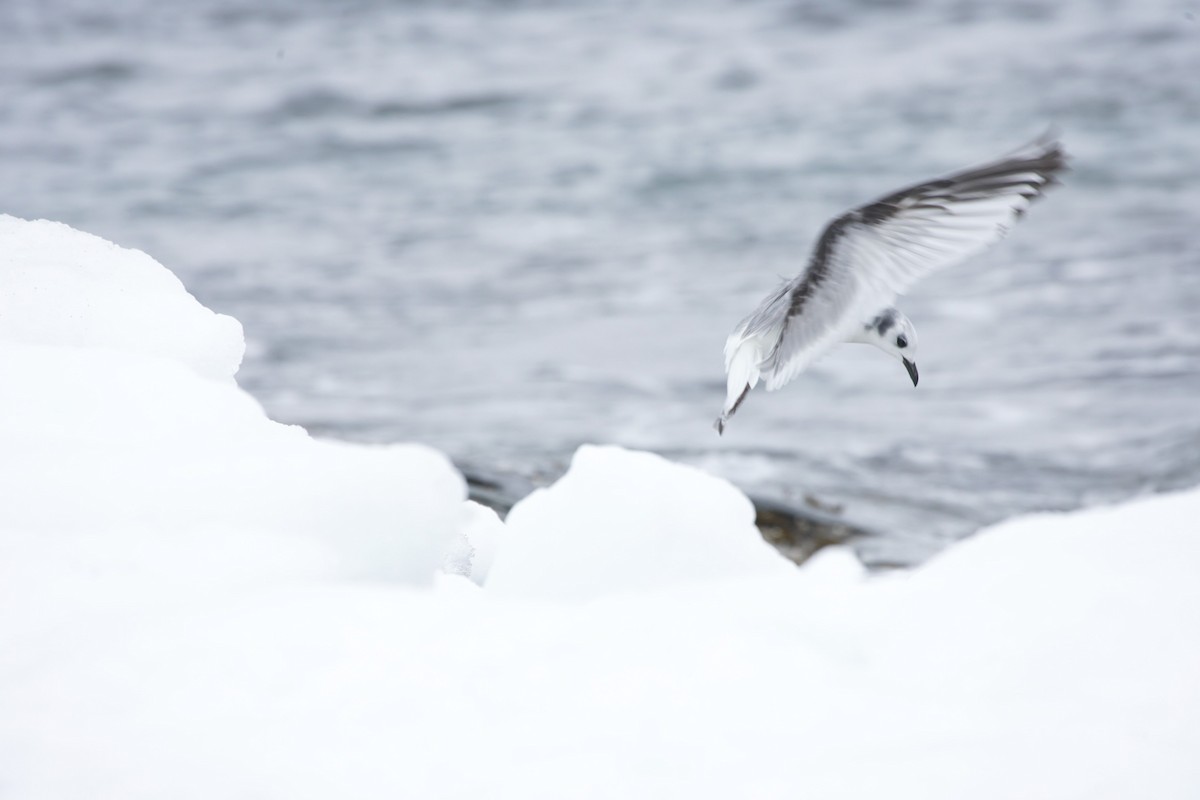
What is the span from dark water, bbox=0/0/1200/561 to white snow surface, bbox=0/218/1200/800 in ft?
11.0

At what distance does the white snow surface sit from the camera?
77.7 inches

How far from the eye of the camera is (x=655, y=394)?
7883 millimetres

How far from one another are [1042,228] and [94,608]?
9.54 metres

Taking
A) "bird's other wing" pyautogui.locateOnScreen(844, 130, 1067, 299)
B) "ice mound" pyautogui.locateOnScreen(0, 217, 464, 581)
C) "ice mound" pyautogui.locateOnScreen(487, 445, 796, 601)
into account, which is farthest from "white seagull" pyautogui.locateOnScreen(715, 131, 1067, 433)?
"ice mound" pyautogui.locateOnScreen(0, 217, 464, 581)

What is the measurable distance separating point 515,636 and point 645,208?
9976mm

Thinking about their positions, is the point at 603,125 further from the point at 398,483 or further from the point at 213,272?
the point at 398,483

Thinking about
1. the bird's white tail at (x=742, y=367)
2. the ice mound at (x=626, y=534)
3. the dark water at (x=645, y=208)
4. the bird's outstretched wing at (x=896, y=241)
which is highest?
the bird's outstretched wing at (x=896, y=241)

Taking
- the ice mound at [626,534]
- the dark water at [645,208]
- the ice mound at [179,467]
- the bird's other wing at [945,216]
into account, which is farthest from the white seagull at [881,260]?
the dark water at [645,208]

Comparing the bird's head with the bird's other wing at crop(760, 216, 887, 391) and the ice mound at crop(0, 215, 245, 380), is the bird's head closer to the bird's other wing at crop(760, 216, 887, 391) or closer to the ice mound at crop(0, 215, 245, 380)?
the bird's other wing at crop(760, 216, 887, 391)

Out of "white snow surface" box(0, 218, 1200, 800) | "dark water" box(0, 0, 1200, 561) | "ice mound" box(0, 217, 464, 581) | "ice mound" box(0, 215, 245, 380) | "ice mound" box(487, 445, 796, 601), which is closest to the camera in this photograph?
"white snow surface" box(0, 218, 1200, 800)

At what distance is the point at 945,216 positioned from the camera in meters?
2.94

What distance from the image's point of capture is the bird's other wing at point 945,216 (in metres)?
2.78

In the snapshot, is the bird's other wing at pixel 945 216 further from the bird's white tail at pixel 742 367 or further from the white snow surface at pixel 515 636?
the white snow surface at pixel 515 636

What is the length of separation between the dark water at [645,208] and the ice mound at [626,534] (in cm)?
328
